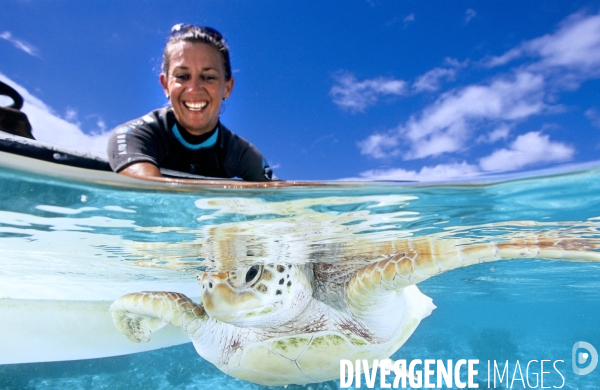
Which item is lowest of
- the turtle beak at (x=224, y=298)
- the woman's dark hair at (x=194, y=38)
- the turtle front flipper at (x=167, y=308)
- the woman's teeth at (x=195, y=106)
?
the turtle front flipper at (x=167, y=308)

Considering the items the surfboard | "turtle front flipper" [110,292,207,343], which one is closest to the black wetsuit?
the surfboard

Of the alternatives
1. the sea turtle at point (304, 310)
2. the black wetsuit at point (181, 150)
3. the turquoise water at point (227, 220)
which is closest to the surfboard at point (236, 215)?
the turquoise water at point (227, 220)

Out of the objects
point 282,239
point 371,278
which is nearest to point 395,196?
point 371,278

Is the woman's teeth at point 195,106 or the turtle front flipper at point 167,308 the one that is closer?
the woman's teeth at point 195,106

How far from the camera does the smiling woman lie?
3.26 meters

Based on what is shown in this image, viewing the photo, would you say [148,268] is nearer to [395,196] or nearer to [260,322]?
[260,322]

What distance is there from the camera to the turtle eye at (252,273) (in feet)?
13.3

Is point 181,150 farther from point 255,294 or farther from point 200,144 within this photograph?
point 255,294

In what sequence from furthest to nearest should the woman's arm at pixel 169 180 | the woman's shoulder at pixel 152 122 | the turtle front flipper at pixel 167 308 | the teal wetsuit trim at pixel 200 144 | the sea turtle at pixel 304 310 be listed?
1. the turtle front flipper at pixel 167 308
2. the sea turtle at pixel 304 310
3. the teal wetsuit trim at pixel 200 144
4. the woman's shoulder at pixel 152 122
5. the woman's arm at pixel 169 180

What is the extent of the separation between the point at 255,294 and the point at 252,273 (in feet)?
0.81

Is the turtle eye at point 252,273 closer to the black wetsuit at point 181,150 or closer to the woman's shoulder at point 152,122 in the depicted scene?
the black wetsuit at point 181,150

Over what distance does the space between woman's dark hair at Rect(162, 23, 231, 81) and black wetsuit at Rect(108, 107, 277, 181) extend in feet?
1.79

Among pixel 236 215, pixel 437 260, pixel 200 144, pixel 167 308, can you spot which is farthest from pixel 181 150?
pixel 437 260

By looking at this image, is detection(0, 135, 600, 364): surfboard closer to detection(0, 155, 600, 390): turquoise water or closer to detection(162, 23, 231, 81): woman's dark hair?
detection(0, 155, 600, 390): turquoise water
